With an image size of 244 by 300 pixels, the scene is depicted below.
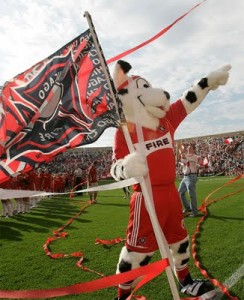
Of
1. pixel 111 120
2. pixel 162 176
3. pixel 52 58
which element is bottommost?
pixel 162 176

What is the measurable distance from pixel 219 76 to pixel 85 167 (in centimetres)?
3930

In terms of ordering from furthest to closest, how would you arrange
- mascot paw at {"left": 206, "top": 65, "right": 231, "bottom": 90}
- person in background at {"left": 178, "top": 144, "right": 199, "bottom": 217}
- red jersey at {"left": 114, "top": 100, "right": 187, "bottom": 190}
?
person in background at {"left": 178, "top": 144, "right": 199, "bottom": 217} → mascot paw at {"left": 206, "top": 65, "right": 231, "bottom": 90} → red jersey at {"left": 114, "top": 100, "right": 187, "bottom": 190}

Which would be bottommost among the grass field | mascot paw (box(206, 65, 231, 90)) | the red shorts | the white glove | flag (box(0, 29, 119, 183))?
the grass field

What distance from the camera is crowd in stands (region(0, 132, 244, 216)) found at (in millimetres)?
14031

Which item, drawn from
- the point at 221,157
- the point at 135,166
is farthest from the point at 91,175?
the point at 221,157

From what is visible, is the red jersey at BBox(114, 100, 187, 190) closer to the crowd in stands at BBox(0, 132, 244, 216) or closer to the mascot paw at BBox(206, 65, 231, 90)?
Answer: the mascot paw at BBox(206, 65, 231, 90)

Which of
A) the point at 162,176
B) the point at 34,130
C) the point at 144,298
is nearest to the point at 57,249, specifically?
the point at 144,298

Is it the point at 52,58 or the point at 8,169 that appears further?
the point at 52,58

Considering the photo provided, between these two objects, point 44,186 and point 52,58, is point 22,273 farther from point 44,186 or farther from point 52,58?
point 44,186

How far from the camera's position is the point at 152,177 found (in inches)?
149

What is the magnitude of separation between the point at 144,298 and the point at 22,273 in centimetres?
225

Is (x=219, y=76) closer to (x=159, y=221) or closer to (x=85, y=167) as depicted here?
(x=159, y=221)

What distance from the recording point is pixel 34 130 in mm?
3158

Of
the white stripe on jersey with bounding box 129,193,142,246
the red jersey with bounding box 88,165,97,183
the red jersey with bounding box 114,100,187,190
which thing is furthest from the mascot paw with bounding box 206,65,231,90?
the red jersey with bounding box 88,165,97,183
